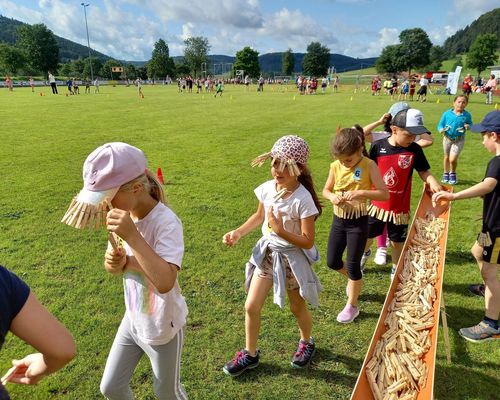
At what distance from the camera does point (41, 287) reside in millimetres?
4863

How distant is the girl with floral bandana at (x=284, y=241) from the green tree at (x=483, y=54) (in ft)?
327

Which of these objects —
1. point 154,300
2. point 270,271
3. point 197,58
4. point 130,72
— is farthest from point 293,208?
point 130,72

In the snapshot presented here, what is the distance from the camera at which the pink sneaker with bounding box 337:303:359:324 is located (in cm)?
425

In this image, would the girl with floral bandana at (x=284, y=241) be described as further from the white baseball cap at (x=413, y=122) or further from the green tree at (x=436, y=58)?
the green tree at (x=436, y=58)

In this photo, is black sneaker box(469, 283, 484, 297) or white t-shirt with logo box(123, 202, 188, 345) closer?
white t-shirt with logo box(123, 202, 188, 345)

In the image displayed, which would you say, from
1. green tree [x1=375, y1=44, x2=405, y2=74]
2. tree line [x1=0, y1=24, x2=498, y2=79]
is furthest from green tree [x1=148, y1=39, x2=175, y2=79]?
green tree [x1=375, y1=44, x2=405, y2=74]

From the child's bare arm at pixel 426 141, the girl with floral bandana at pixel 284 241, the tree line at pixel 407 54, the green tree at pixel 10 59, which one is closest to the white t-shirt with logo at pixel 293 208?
the girl with floral bandana at pixel 284 241

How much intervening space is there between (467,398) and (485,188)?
79.6 inches

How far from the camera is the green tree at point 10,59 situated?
94.7 m

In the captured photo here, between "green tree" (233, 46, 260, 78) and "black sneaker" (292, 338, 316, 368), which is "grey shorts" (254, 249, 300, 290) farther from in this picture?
"green tree" (233, 46, 260, 78)

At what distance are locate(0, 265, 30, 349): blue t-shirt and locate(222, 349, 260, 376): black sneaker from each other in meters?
2.62

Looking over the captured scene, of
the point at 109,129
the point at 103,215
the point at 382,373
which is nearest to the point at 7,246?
the point at 103,215

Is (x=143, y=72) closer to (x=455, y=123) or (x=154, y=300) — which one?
(x=455, y=123)

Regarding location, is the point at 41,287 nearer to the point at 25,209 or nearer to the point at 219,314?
the point at 219,314
